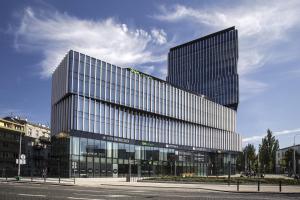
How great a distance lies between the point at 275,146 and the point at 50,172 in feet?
223

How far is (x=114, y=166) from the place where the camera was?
7638cm

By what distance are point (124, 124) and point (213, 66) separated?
264 ft

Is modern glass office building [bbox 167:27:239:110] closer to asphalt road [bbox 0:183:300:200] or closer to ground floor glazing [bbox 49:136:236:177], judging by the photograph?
ground floor glazing [bbox 49:136:236:177]

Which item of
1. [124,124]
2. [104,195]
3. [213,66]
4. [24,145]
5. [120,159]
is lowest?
[120,159]

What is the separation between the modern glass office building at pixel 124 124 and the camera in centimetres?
6956

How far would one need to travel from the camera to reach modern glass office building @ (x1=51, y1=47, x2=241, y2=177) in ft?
228

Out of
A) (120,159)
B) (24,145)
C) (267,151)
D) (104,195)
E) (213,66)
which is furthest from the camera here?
(213,66)

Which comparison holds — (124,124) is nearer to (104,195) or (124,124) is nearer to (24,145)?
(24,145)

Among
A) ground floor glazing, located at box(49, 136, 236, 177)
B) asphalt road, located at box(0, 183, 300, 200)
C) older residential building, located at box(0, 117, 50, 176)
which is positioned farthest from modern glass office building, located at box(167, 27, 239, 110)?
asphalt road, located at box(0, 183, 300, 200)

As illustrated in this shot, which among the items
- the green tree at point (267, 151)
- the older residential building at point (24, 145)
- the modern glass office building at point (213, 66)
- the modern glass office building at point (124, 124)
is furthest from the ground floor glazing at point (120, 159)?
the modern glass office building at point (213, 66)

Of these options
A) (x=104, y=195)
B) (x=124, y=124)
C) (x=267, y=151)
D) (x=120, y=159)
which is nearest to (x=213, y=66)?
(x=267, y=151)

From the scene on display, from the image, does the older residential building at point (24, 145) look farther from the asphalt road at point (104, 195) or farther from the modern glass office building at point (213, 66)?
the asphalt road at point (104, 195)

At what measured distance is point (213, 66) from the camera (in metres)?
153

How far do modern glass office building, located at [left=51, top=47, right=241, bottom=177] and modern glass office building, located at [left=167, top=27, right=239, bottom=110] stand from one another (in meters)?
38.6
